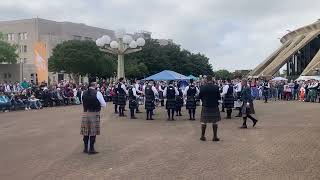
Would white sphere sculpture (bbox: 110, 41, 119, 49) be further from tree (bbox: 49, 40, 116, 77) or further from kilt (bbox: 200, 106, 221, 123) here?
tree (bbox: 49, 40, 116, 77)

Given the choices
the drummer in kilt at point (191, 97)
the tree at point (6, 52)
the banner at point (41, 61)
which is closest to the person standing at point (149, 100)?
the drummer in kilt at point (191, 97)

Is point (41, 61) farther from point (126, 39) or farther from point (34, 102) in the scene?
point (126, 39)

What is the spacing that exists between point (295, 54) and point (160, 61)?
22.1 metres

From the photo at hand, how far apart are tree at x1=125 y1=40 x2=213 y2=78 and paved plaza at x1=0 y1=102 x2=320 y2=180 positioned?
56.1m

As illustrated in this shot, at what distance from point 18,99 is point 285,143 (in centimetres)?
1817

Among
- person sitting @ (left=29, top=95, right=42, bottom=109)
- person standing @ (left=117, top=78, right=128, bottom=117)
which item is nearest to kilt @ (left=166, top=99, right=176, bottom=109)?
person standing @ (left=117, top=78, right=128, bottom=117)

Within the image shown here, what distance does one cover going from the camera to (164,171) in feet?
30.7

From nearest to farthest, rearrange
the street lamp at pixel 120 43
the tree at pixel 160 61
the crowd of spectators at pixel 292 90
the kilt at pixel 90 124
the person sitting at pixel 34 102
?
the kilt at pixel 90 124
the person sitting at pixel 34 102
the street lamp at pixel 120 43
the crowd of spectators at pixel 292 90
the tree at pixel 160 61

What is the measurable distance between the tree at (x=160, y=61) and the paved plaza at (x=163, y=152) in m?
56.1

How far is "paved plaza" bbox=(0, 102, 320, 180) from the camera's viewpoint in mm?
9219

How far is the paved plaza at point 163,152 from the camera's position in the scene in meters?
9.22

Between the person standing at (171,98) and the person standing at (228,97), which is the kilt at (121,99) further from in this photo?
the person standing at (228,97)

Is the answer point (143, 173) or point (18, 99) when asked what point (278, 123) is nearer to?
point (143, 173)

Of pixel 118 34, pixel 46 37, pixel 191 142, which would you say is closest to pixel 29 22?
pixel 46 37
